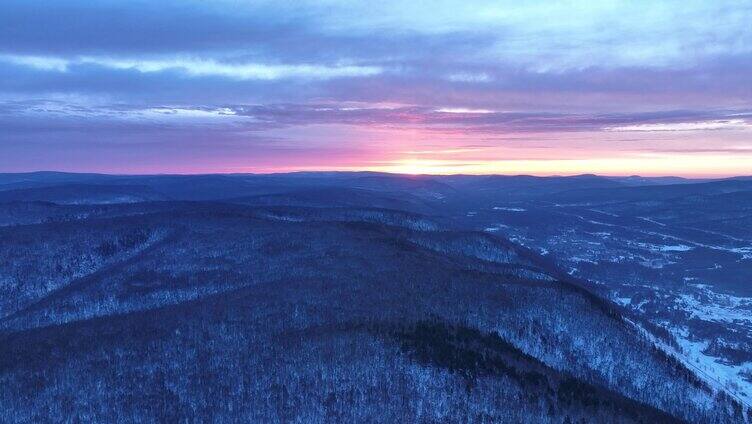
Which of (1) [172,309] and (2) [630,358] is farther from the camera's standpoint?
(1) [172,309]

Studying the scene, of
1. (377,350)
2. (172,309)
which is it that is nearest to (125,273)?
(172,309)

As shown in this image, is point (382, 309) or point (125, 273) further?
point (125, 273)

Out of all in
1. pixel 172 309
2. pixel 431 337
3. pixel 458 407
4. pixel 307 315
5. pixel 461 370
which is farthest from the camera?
pixel 172 309

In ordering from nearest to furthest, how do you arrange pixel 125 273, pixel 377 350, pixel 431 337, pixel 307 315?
pixel 377 350, pixel 431 337, pixel 307 315, pixel 125 273

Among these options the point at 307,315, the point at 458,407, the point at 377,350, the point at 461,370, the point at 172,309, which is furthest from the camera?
the point at 172,309

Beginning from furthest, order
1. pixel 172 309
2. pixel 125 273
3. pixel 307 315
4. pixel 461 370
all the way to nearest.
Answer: pixel 125 273, pixel 172 309, pixel 307 315, pixel 461 370

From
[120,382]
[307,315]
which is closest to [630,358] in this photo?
[307,315]

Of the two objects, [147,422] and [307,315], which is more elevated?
[307,315]

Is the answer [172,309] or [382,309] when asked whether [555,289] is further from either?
[172,309]

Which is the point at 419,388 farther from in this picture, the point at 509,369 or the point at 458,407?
the point at 509,369
